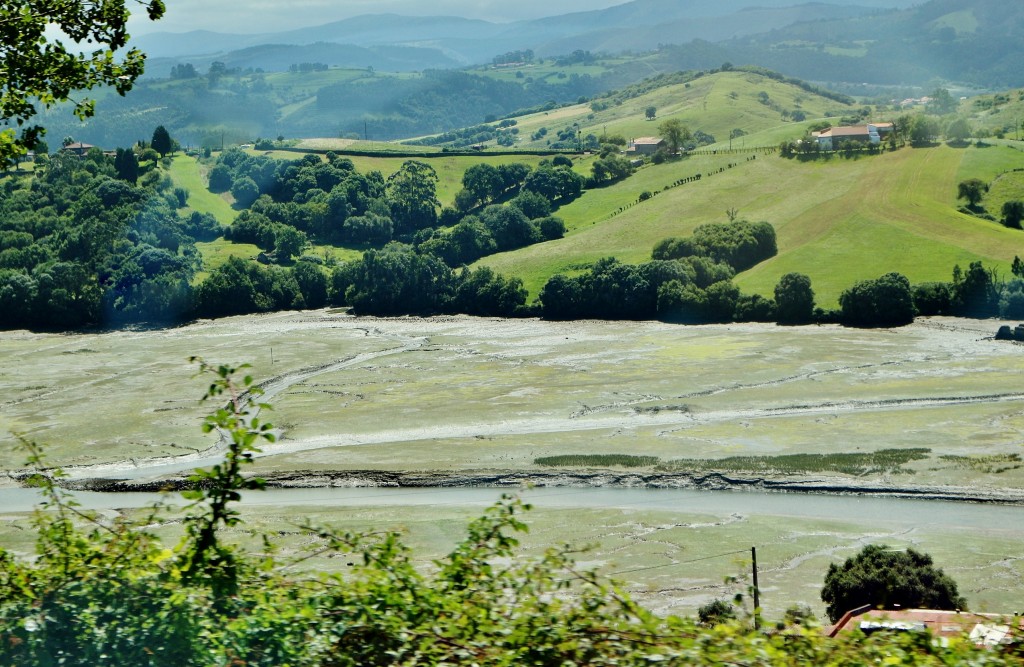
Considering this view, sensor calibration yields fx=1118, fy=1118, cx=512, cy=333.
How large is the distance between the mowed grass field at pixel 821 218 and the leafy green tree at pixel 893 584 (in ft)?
239

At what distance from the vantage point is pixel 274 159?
180000 mm

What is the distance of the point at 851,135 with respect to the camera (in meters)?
155

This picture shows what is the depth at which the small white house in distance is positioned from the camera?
154 m

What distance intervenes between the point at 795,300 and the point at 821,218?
27.2 meters

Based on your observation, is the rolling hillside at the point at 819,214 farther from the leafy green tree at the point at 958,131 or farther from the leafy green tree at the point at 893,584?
the leafy green tree at the point at 893,584

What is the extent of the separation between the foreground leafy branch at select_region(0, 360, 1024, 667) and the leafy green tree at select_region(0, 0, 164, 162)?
8.13 meters

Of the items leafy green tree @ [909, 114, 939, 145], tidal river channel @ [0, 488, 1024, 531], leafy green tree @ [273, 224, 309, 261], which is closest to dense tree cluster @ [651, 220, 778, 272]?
leafy green tree @ [909, 114, 939, 145]

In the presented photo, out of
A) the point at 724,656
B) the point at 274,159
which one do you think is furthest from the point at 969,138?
the point at 724,656

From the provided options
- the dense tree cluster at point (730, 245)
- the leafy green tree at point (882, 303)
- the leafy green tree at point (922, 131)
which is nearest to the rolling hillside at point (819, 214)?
the dense tree cluster at point (730, 245)

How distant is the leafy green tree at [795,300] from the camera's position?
348ft

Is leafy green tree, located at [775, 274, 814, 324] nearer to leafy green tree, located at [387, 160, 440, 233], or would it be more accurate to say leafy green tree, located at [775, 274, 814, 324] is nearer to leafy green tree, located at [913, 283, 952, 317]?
leafy green tree, located at [913, 283, 952, 317]

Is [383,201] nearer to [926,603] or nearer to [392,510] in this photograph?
[392,510]

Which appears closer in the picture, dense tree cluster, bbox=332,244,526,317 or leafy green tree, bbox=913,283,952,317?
leafy green tree, bbox=913,283,952,317

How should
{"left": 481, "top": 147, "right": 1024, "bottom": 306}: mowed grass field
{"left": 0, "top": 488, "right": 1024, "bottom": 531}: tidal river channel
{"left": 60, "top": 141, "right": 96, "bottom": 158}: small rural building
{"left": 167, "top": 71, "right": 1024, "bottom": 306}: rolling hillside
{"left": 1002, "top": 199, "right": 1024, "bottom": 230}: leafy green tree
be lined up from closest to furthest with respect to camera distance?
{"left": 0, "top": 488, "right": 1024, "bottom": 531}: tidal river channel → {"left": 481, "top": 147, "right": 1024, "bottom": 306}: mowed grass field → {"left": 167, "top": 71, "right": 1024, "bottom": 306}: rolling hillside → {"left": 1002, "top": 199, "right": 1024, "bottom": 230}: leafy green tree → {"left": 60, "top": 141, "right": 96, "bottom": 158}: small rural building
